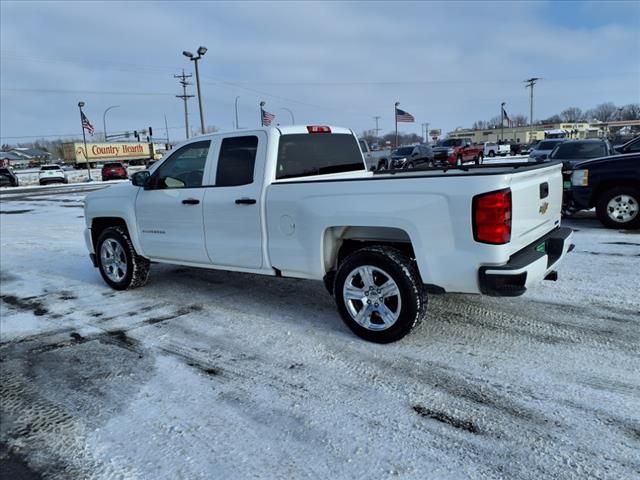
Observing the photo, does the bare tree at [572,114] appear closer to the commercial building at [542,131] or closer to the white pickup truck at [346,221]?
the commercial building at [542,131]

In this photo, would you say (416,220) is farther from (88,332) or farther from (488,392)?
(88,332)

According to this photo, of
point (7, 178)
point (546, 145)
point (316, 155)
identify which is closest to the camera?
point (316, 155)

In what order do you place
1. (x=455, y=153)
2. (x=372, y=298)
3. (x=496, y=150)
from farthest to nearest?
(x=496, y=150), (x=455, y=153), (x=372, y=298)

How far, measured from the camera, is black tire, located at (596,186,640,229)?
8.38 metres

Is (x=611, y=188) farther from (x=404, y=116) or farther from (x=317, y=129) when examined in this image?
(x=404, y=116)

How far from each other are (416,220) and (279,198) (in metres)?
1.34

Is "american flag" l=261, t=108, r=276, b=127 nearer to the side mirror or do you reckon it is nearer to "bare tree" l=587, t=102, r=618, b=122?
the side mirror

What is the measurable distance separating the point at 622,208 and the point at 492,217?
251 inches

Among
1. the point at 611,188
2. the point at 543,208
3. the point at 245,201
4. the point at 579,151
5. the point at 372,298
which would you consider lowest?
the point at 372,298

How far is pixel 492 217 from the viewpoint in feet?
11.4

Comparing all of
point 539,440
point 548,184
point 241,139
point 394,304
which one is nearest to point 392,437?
point 539,440

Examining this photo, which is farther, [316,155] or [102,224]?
[102,224]

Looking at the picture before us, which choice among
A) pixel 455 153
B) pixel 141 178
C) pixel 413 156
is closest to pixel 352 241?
pixel 141 178

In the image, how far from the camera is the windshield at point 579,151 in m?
13.3
